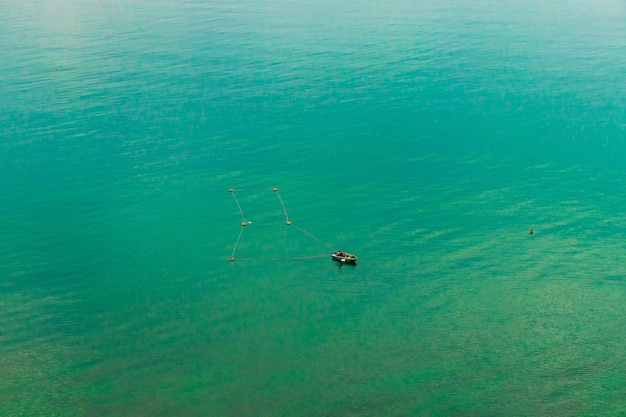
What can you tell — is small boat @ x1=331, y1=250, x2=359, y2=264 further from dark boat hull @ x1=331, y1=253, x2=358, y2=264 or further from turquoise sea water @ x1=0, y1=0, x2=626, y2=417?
turquoise sea water @ x1=0, y1=0, x2=626, y2=417

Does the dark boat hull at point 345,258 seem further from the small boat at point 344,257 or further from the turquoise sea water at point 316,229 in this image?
the turquoise sea water at point 316,229

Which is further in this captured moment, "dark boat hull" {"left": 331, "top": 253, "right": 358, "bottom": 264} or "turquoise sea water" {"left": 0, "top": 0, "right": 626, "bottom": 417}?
"dark boat hull" {"left": 331, "top": 253, "right": 358, "bottom": 264}

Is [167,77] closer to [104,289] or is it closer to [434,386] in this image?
[104,289]

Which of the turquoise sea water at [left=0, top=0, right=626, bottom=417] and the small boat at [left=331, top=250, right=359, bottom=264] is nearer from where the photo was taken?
the turquoise sea water at [left=0, top=0, right=626, bottom=417]

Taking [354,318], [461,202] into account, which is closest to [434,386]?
[354,318]

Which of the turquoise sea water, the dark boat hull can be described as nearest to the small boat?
the dark boat hull

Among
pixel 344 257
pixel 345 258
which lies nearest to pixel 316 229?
pixel 344 257

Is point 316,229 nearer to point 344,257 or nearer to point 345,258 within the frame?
point 344,257
